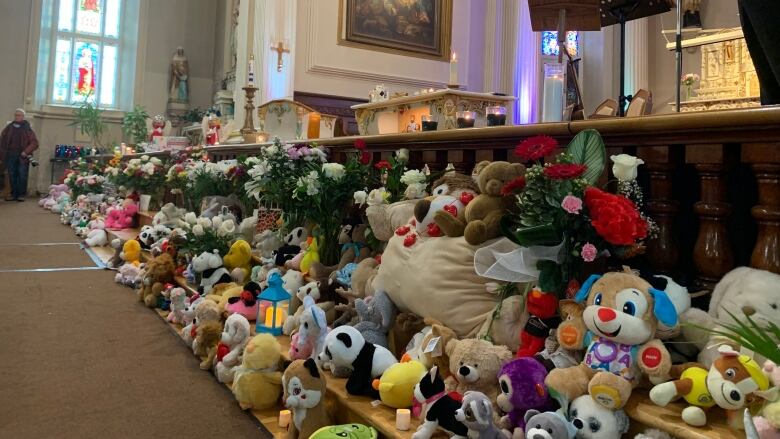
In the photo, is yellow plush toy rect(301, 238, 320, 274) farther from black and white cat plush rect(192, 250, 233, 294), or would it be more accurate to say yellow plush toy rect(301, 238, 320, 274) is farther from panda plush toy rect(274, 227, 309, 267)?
black and white cat plush rect(192, 250, 233, 294)

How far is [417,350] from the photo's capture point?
77.2 inches

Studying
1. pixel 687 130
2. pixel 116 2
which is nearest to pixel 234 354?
pixel 687 130

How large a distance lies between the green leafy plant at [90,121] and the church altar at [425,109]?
8.71 m

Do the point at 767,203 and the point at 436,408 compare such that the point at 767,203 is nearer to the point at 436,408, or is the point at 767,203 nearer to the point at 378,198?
the point at 436,408

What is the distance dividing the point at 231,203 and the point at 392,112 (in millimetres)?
2198

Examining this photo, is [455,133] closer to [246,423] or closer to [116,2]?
[246,423]

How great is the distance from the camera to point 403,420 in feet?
5.49

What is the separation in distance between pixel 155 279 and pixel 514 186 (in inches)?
113

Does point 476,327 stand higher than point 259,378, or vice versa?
point 476,327

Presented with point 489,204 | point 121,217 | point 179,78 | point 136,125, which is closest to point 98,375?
point 489,204

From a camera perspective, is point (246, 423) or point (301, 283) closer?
point (246, 423)

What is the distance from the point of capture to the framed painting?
8.59 meters

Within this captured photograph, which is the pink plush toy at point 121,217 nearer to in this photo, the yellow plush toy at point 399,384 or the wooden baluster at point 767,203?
the yellow plush toy at point 399,384

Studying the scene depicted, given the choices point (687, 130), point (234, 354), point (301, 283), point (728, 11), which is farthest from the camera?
point (728, 11)
